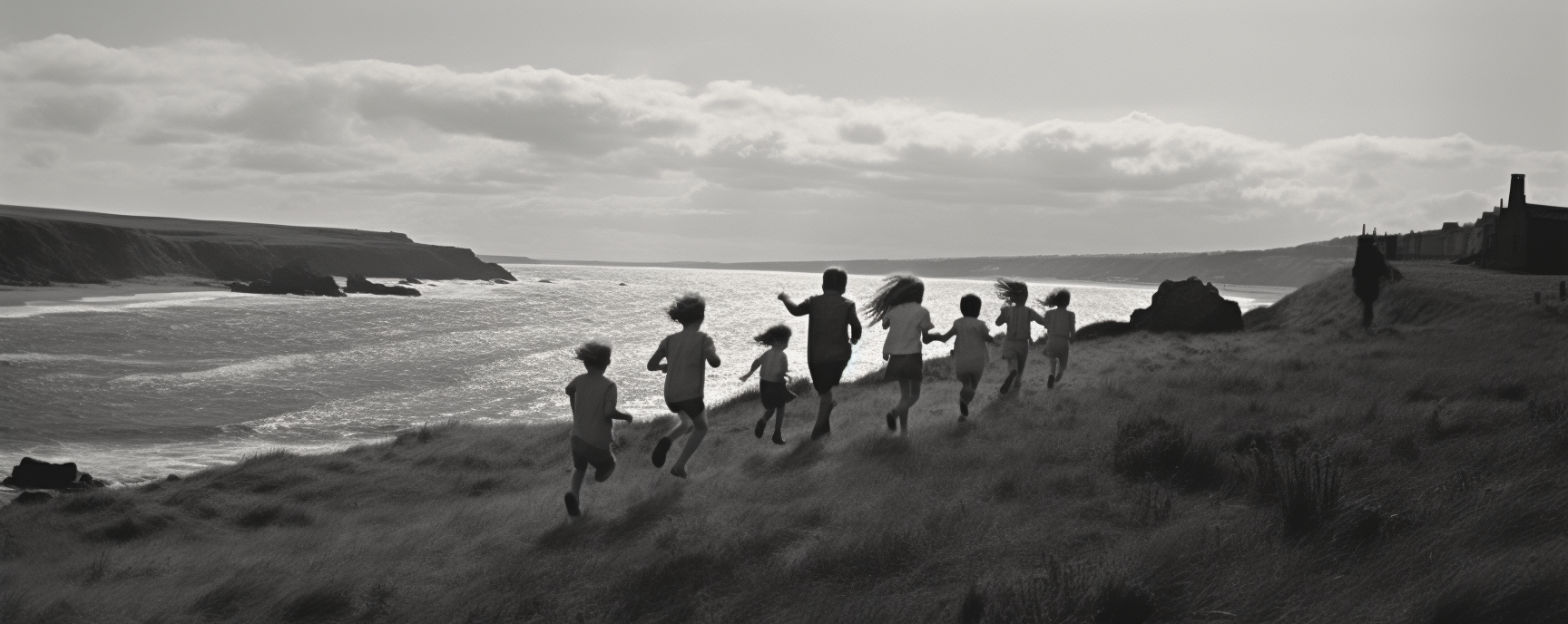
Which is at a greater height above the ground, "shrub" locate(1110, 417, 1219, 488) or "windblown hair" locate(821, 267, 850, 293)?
"windblown hair" locate(821, 267, 850, 293)

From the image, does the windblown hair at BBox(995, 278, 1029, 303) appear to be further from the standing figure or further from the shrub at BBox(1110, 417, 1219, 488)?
the standing figure

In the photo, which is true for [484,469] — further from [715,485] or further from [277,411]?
[277,411]

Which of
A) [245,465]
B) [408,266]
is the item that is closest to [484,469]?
[245,465]

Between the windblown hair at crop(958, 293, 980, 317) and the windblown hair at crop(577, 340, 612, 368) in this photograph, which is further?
the windblown hair at crop(958, 293, 980, 317)

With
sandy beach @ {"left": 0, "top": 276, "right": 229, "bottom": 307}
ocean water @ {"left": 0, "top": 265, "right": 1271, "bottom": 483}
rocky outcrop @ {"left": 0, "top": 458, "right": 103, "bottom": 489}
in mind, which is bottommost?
ocean water @ {"left": 0, "top": 265, "right": 1271, "bottom": 483}

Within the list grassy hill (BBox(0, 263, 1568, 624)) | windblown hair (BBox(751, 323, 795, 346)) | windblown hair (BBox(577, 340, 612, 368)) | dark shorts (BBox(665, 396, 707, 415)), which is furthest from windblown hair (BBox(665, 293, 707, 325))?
windblown hair (BBox(751, 323, 795, 346))

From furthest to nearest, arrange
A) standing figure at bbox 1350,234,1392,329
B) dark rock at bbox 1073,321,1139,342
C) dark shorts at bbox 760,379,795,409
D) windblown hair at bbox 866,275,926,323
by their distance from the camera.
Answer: dark rock at bbox 1073,321,1139,342
standing figure at bbox 1350,234,1392,329
windblown hair at bbox 866,275,926,323
dark shorts at bbox 760,379,795,409

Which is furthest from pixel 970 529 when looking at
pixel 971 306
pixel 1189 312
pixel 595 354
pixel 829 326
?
pixel 1189 312

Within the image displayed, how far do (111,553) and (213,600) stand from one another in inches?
184

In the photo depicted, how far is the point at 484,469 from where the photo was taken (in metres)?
15.9

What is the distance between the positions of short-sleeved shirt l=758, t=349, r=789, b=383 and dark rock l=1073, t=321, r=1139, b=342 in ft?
67.7

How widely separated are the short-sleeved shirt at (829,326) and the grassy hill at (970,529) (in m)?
1.04

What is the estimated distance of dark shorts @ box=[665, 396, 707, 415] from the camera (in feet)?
30.5

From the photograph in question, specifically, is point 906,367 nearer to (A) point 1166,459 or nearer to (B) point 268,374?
(A) point 1166,459
